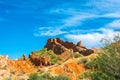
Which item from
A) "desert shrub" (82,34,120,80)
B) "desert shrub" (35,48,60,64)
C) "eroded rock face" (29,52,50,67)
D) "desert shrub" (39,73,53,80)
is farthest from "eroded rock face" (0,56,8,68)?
"desert shrub" (82,34,120,80)

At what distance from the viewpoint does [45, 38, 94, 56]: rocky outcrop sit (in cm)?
10853

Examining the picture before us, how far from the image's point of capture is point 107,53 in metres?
33.4

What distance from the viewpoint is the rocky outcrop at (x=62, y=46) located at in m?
109

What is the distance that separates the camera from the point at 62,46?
111 meters

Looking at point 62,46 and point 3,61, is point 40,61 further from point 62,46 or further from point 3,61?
point 62,46

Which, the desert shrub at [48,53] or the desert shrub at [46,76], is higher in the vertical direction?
the desert shrub at [48,53]

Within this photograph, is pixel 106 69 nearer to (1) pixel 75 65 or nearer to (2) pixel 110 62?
(2) pixel 110 62

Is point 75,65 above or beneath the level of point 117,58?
above

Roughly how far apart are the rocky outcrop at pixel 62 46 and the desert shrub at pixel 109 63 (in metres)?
71.2

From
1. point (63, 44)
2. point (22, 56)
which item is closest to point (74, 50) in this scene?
point (63, 44)

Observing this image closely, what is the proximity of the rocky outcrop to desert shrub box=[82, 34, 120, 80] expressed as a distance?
7116 cm

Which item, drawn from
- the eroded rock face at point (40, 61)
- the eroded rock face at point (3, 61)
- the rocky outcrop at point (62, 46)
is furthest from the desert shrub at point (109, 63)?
the rocky outcrop at point (62, 46)

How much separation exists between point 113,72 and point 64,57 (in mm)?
69724

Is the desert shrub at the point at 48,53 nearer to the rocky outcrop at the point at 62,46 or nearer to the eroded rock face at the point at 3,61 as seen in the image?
the rocky outcrop at the point at 62,46
